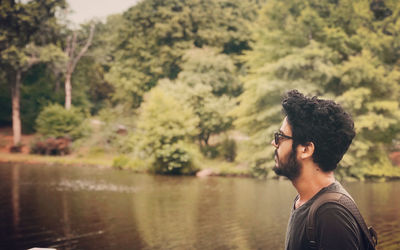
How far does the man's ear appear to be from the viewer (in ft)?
5.87

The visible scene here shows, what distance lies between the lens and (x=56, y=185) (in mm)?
12898

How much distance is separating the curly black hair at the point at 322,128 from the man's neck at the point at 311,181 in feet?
0.11

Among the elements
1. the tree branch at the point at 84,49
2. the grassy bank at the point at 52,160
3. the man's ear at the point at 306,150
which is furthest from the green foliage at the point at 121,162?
the man's ear at the point at 306,150

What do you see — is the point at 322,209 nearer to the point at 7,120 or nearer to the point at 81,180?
the point at 81,180

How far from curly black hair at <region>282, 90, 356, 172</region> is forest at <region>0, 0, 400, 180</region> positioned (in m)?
15.3

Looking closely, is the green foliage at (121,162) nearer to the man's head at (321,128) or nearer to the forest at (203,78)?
the forest at (203,78)

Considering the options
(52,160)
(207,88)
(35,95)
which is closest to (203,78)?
(207,88)

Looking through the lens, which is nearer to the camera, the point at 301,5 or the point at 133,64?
the point at 301,5

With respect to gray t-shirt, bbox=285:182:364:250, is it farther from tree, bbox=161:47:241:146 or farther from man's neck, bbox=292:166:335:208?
tree, bbox=161:47:241:146

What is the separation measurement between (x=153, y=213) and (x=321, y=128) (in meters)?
7.59

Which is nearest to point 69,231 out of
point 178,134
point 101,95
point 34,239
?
point 34,239

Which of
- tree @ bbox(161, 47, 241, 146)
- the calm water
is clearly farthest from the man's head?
tree @ bbox(161, 47, 241, 146)

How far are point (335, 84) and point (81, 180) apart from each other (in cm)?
1258

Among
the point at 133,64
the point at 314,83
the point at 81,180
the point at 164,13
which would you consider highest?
the point at 164,13
